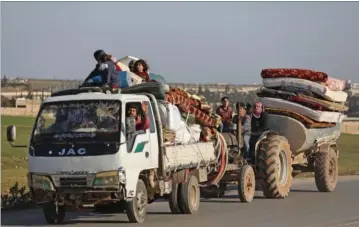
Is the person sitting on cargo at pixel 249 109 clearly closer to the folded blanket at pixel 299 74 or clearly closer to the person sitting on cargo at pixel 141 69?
the folded blanket at pixel 299 74

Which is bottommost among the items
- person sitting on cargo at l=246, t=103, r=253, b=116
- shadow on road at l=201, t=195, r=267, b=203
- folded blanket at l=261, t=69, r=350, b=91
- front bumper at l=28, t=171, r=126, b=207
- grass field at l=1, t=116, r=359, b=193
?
grass field at l=1, t=116, r=359, b=193

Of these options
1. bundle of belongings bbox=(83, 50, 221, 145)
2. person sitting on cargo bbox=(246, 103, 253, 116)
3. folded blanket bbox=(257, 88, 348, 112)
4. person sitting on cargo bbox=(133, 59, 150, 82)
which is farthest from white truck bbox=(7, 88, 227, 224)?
folded blanket bbox=(257, 88, 348, 112)

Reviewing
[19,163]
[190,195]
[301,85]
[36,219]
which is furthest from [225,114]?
[19,163]

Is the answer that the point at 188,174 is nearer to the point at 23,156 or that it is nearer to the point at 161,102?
the point at 161,102

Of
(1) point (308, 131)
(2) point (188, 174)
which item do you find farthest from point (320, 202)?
(2) point (188, 174)

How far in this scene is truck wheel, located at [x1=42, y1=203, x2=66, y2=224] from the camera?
1577 centimetres

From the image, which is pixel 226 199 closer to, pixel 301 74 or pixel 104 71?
pixel 301 74

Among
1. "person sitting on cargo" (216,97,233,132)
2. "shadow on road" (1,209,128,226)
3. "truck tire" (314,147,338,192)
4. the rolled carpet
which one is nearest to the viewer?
"shadow on road" (1,209,128,226)

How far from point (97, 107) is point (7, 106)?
87055mm

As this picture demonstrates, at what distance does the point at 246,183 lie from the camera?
68.6 ft

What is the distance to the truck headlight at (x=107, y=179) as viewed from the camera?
590 inches

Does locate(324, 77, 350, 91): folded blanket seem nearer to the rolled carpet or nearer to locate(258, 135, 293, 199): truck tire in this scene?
the rolled carpet

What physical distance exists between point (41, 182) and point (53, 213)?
36.9 inches

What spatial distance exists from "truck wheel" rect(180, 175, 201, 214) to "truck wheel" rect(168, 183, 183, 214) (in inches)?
3.0
